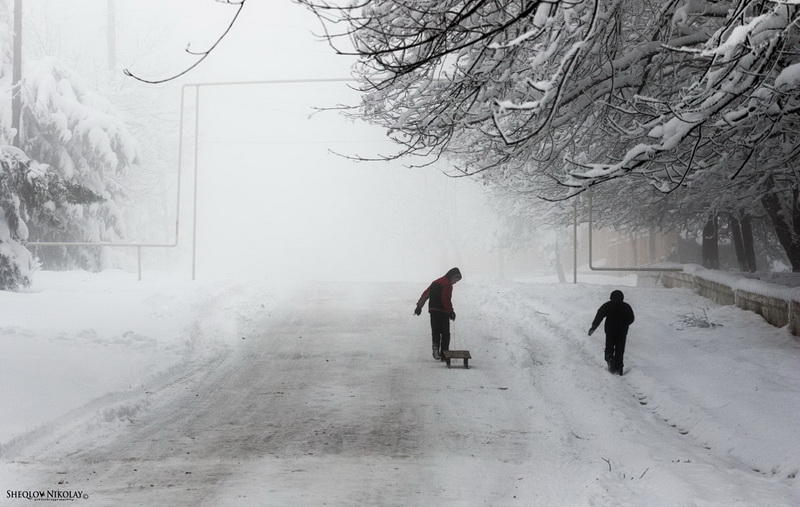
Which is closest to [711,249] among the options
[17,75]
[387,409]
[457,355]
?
[457,355]

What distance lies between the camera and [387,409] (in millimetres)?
11039

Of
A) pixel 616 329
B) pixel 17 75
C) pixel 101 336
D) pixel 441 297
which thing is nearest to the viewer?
pixel 616 329

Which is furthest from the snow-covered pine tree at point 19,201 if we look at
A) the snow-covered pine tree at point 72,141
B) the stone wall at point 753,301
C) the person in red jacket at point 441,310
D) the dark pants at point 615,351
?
the stone wall at point 753,301

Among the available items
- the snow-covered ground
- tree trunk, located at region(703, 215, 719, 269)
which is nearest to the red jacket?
the snow-covered ground

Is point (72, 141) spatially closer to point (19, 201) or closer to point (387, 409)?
point (19, 201)

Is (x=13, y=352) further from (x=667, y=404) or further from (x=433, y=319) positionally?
(x=667, y=404)

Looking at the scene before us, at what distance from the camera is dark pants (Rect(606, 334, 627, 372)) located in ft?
45.1

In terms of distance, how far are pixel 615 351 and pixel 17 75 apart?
63.4 ft

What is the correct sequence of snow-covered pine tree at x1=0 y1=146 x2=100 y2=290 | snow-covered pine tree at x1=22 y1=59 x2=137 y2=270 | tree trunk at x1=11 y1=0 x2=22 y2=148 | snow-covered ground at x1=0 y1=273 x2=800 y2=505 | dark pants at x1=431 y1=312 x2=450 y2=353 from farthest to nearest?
snow-covered pine tree at x1=22 y1=59 x2=137 y2=270, tree trunk at x1=11 y1=0 x2=22 y2=148, snow-covered pine tree at x1=0 y1=146 x2=100 y2=290, dark pants at x1=431 y1=312 x2=450 y2=353, snow-covered ground at x1=0 y1=273 x2=800 y2=505

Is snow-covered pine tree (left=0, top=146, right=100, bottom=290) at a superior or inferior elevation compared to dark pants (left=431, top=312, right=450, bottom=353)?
superior

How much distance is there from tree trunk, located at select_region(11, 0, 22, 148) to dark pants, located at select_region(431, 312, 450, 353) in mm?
15775

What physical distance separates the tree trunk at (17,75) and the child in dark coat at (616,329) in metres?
18.4

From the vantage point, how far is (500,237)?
50781mm

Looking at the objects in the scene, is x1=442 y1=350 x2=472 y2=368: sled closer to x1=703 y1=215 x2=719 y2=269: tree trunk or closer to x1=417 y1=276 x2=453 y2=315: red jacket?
x1=417 y1=276 x2=453 y2=315: red jacket
